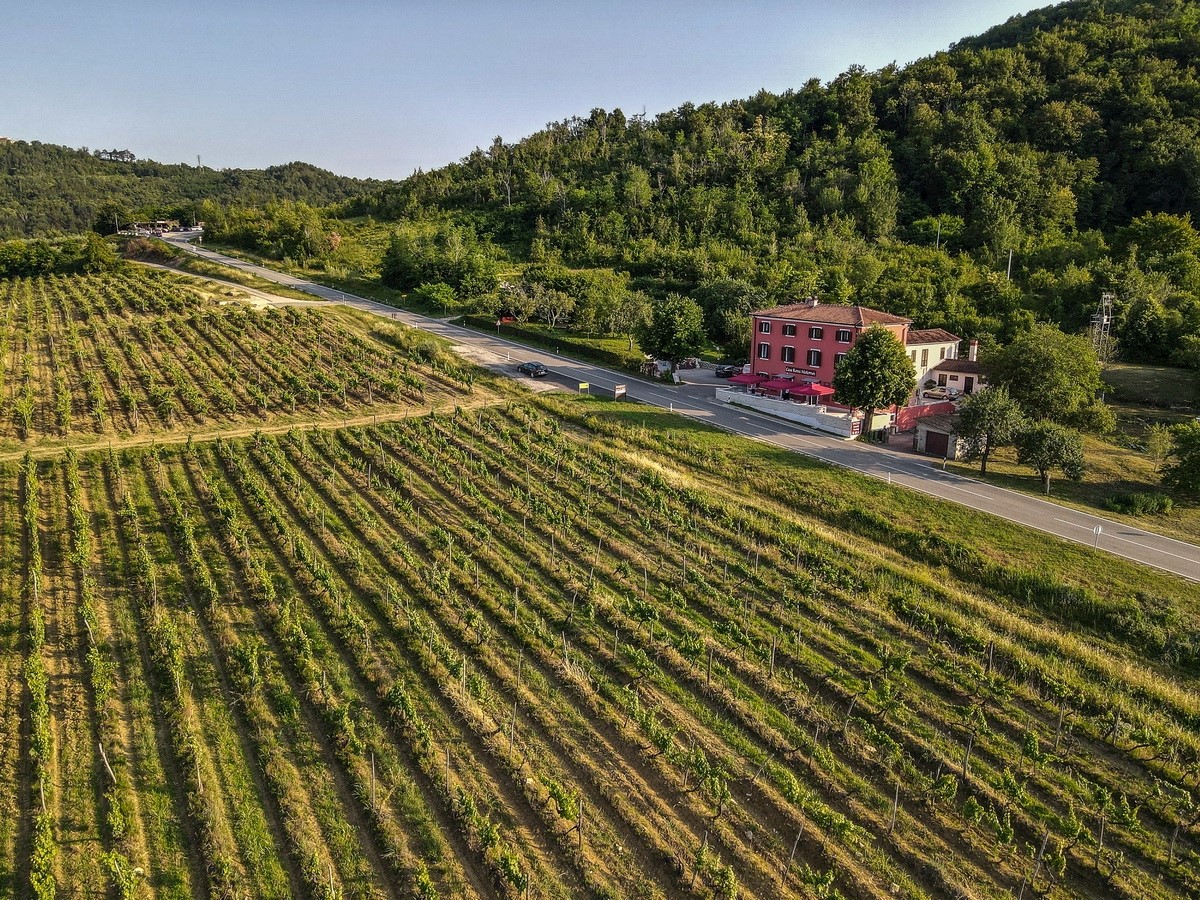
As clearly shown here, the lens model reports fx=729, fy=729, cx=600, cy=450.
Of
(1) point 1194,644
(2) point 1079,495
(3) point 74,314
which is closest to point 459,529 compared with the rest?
(1) point 1194,644

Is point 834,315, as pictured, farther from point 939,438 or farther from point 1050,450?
point 1050,450

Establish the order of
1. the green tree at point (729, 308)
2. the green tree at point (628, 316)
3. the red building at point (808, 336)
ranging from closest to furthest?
the red building at point (808, 336)
the green tree at point (628, 316)
the green tree at point (729, 308)

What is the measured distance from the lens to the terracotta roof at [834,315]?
47.2m

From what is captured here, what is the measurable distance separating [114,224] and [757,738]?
12781 centimetres

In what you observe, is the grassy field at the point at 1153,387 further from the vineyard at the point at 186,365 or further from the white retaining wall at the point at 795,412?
the vineyard at the point at 186,365

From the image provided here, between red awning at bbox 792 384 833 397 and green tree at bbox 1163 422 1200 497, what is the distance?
17.5 m

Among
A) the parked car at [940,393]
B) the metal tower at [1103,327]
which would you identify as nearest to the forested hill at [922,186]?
the metal tower at [1103,327]

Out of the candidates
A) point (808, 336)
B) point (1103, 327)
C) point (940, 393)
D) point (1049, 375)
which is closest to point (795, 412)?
point (808, 336)

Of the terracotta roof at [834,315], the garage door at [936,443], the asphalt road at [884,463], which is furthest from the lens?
the terracotta roof at [834,315]

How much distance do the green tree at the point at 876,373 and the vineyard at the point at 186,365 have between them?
23.5m

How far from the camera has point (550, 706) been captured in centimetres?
1894

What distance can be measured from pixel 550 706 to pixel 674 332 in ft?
115

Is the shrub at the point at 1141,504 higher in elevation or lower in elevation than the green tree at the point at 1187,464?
lower

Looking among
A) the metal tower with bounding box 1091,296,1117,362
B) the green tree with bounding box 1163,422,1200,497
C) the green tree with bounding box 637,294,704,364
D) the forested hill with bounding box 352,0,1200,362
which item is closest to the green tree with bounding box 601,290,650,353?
the green tree with bounding box 637,294,704,364
